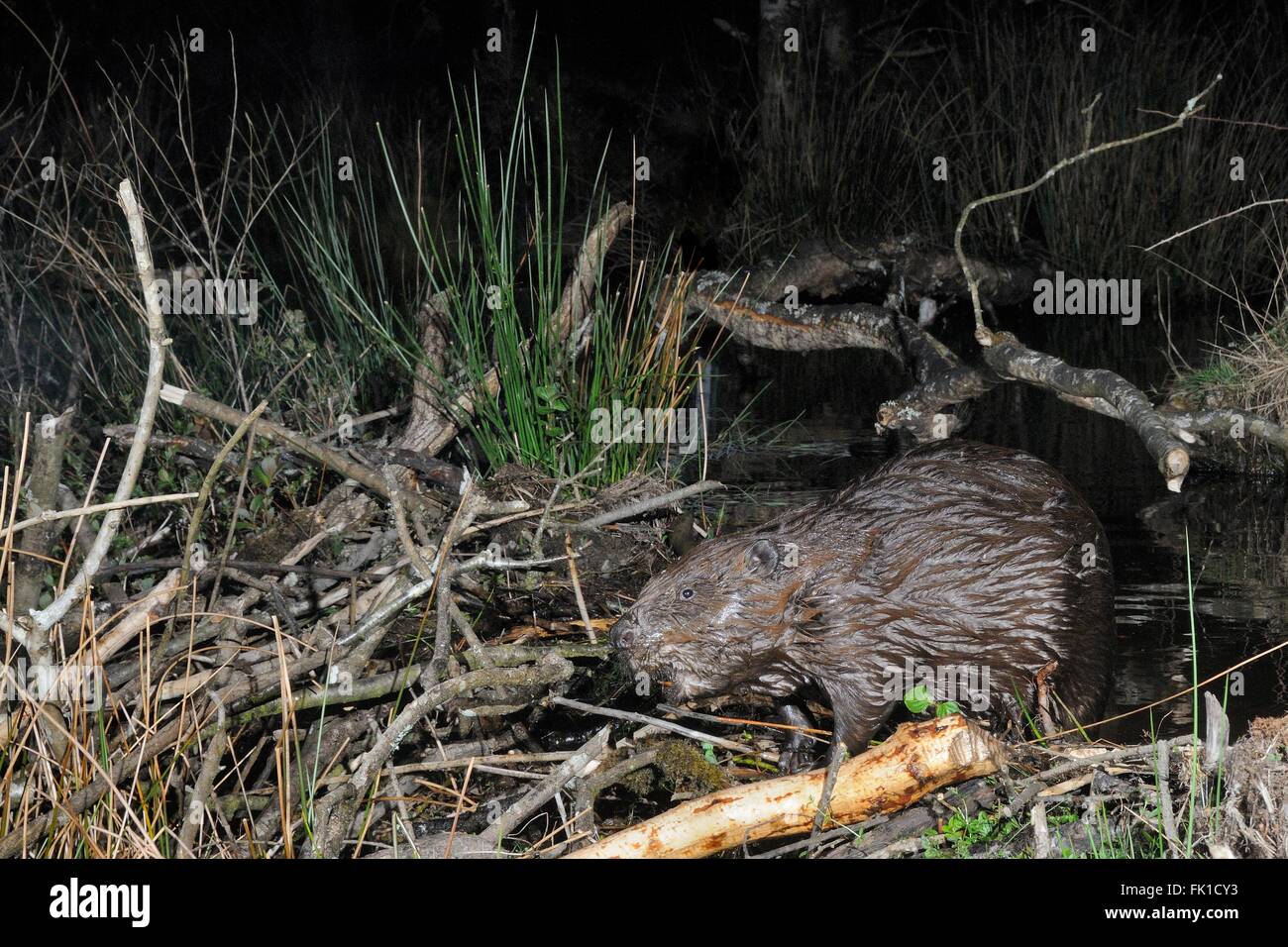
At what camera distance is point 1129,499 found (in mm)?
5000

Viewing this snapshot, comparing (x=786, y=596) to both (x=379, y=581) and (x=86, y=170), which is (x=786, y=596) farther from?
(x=86, y=170)

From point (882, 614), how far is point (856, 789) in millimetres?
484

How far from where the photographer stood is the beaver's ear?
9.98 feet

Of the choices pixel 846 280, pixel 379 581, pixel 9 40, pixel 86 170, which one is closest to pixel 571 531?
pixel 379 581

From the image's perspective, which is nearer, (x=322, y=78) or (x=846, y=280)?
(x=846, y=280)

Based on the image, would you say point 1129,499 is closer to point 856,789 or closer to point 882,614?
point 882,614

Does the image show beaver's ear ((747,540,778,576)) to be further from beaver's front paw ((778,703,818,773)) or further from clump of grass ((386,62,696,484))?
clump of grass ((386,62,696,484))

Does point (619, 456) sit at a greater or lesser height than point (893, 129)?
lesser

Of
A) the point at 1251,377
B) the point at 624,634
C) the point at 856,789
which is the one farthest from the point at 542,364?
the point at 1251,377

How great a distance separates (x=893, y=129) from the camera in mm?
9648

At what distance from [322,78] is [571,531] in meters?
8.74

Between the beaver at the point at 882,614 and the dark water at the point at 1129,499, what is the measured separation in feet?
1.24

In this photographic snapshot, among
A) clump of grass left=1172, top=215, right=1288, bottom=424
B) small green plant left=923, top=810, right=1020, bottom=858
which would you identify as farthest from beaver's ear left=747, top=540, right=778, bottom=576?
clump of grass left=1172, top=215, right=1288, bottom=424

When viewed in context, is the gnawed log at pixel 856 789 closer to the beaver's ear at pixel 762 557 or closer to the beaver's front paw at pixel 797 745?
the beaver's front paw at pixel 797 745
